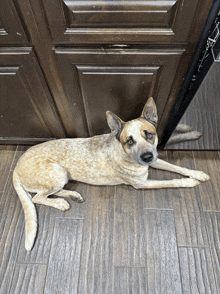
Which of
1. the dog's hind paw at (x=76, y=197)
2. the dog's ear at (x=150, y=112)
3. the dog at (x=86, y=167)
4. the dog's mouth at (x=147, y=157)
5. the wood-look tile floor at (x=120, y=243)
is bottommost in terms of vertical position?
the wood-look tile floor at (x=120, y=243)

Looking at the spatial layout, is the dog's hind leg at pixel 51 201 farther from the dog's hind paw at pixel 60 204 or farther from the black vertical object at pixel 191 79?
the black vertical object at pixel 191 79

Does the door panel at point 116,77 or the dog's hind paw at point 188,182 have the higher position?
the door panel at point 116,77

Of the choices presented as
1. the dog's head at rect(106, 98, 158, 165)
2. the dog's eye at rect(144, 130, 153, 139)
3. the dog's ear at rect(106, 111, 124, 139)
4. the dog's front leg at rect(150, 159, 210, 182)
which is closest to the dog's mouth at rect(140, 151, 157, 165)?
the dog's head at rect(106, 98, 158, 165)

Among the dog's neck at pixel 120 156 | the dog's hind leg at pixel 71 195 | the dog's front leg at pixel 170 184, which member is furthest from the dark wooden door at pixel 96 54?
the dog's hind leg at pixel 71 195

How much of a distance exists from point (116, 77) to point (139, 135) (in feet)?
1.52

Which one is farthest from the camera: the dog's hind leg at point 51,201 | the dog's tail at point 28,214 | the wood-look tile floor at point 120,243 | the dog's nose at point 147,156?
the dog's hind leg at point 51,201

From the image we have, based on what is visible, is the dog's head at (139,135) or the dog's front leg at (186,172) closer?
the dog's head at (139,135)

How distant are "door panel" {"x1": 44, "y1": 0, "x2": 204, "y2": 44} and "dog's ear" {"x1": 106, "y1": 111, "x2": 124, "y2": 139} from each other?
50 cm

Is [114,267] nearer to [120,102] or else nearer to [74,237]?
[74,237]

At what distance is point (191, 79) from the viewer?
1674mm

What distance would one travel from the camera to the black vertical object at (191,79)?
1338 millimetres

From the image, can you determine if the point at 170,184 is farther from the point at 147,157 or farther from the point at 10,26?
the point at 10,26

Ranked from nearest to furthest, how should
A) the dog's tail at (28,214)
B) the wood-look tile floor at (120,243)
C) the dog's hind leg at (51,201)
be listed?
the wood-look tile floor at (120,243)
the dog's tail at (28,214)
the dog's hind leg at (51,201)

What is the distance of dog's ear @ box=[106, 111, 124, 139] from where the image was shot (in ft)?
5.44
